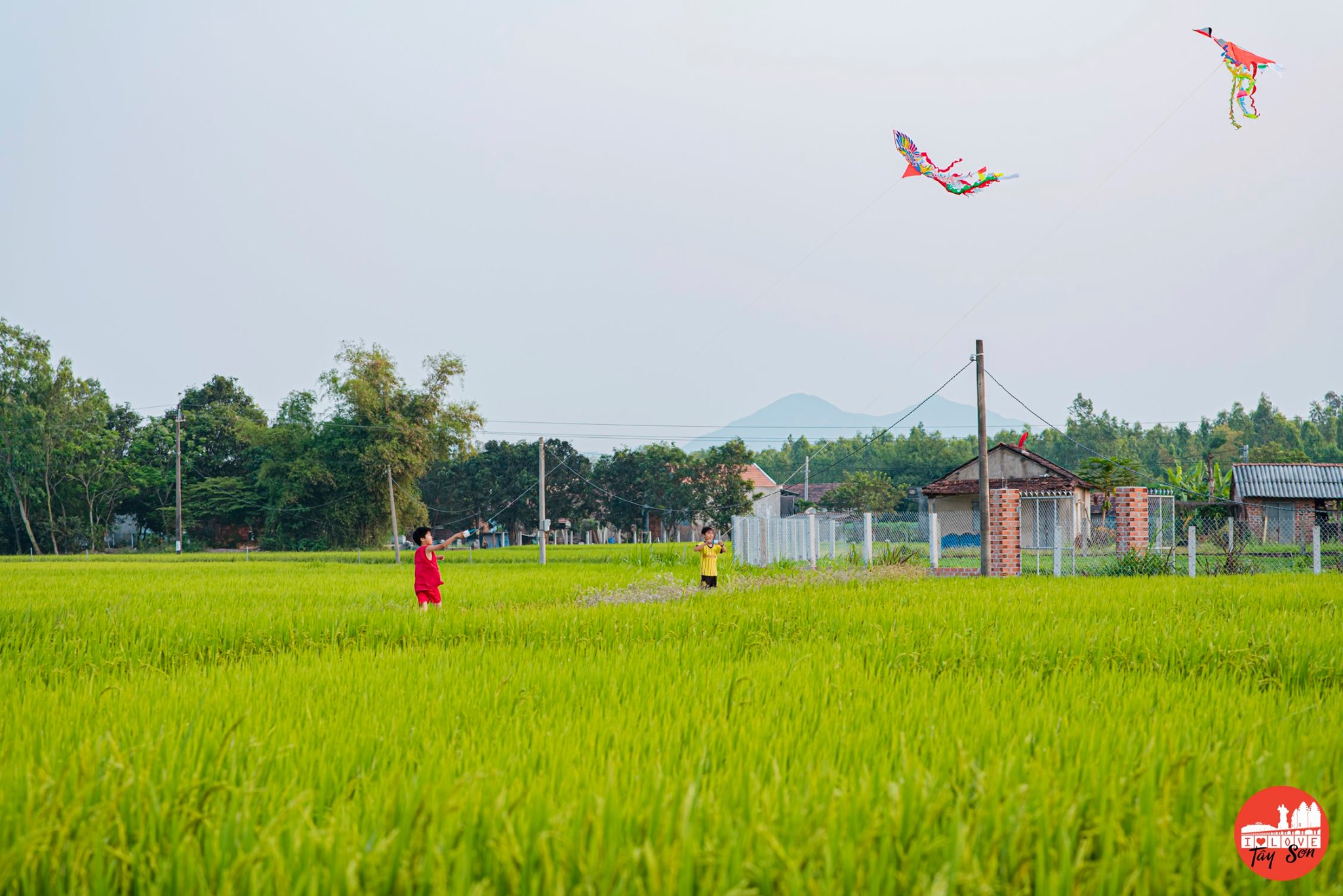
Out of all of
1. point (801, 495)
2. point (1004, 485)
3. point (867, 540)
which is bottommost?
point (801, 495)

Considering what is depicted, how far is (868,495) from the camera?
231 feet

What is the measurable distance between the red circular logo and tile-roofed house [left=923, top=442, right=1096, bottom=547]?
127 feet

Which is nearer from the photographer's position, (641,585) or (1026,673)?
(1026,673)

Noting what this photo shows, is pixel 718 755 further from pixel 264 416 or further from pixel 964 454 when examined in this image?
pixel 964 454

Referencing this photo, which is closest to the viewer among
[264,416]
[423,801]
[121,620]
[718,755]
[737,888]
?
[737,888]

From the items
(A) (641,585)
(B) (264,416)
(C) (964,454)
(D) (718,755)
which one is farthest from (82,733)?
(C) (964,454)

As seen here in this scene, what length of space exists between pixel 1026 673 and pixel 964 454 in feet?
274

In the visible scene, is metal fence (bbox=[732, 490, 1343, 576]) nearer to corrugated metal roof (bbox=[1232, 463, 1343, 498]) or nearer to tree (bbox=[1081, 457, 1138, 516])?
tree (bbox=[1081, 457, 1138, 516])

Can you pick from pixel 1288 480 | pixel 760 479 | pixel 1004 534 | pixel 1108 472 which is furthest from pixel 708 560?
pixel 760 479

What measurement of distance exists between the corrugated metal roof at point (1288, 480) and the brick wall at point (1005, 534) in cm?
1960

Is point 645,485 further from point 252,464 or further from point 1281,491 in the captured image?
point 1281,491

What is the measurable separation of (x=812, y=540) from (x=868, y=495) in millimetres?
52152

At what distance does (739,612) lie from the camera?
870 cm

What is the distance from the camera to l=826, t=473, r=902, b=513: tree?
70.6 m
